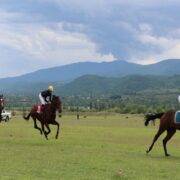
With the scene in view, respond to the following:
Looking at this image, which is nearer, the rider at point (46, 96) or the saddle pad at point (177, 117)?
the saddle pad at point (177, 117)

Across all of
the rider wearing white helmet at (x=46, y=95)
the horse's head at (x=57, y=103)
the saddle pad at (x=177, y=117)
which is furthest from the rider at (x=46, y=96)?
the saddle pad at (x=177, y=117)

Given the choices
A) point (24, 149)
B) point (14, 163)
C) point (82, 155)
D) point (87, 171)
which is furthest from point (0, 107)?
point (87, 171)

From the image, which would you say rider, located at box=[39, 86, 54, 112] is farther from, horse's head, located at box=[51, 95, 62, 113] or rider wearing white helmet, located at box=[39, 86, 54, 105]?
horse's head, located at box=[51, 95, 62, 113]

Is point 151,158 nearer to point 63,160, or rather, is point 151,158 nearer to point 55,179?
point 63,160

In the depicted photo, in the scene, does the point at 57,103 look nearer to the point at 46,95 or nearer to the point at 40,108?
the point at 46,95

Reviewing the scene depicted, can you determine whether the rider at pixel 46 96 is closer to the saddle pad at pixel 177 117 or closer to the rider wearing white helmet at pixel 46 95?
the rider wearing white helmet at pixel 46 95

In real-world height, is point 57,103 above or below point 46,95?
below

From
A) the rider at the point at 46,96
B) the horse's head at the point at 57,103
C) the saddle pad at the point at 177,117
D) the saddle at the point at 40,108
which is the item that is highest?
the rider at the point at 46,96

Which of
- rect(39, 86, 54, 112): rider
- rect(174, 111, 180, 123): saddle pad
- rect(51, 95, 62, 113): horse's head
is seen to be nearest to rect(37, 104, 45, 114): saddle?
rect(39, 86, 54, 112): rider

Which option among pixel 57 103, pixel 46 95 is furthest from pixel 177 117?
pixel 46 95

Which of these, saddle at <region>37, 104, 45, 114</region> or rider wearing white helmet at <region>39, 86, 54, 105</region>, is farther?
saddle at <region>37, 104, 45, 114</region>

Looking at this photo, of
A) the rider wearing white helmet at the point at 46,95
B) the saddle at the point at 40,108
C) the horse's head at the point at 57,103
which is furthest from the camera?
the saddle at the point at 40,108

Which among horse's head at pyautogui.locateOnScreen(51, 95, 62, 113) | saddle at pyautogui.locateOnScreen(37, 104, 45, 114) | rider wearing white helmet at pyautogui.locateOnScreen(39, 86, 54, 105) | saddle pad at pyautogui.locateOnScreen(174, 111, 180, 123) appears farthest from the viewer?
saddle at pyautogui.locateOnScreen(37, 104, 45, 114)

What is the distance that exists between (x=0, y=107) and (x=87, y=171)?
1593 centimetres
